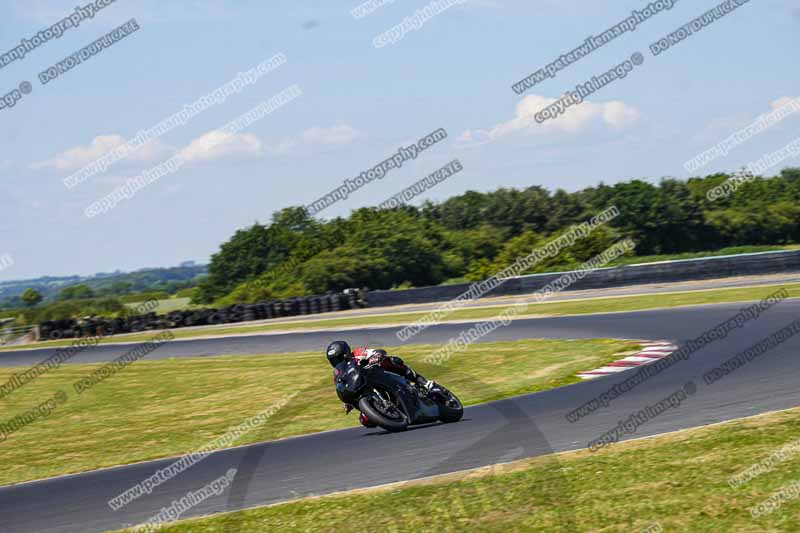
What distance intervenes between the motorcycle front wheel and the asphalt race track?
0.55ft

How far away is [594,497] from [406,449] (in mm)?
3139

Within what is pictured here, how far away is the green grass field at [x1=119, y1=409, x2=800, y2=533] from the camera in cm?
629

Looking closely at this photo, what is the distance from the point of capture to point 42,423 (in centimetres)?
1680

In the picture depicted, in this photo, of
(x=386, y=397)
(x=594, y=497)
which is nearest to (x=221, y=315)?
(x=386, y=397)

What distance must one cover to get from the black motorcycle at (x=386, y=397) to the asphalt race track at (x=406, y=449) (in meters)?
0.20

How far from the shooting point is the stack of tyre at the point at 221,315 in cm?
4044

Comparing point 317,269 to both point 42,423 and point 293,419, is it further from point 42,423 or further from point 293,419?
point 293,419

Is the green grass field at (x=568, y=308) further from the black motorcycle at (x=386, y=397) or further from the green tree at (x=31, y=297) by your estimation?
the green tree at (x=31, y=297)

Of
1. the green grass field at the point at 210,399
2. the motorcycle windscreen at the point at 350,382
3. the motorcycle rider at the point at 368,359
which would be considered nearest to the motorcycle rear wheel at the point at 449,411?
the motorcycle rider at the point at 368,359

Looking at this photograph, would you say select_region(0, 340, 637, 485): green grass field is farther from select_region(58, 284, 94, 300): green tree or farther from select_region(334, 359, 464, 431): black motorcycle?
select_region(58, 284, 94, 300): green tree

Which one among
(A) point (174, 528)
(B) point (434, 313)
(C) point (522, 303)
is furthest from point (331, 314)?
(A) point (174, 528)

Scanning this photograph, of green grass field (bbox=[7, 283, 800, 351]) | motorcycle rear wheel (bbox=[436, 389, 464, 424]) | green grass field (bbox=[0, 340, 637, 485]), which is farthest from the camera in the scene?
green grass field (bbox=[7, 283, 800, 351])

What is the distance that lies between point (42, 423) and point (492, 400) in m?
8.92

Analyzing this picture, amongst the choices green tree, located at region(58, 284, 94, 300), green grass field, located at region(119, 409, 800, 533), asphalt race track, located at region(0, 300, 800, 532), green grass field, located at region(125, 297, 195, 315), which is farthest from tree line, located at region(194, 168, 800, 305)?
green grass field, located at region(119, 409, 800, 533)
